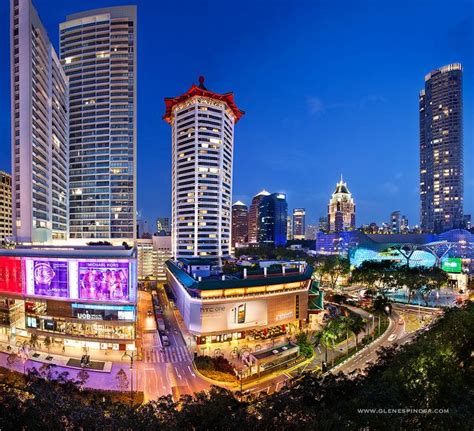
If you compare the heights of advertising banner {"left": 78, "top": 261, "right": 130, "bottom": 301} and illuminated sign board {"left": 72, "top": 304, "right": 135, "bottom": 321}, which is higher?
advertising banner {"left": 78, "top": 261, "right": 130, "bottom": 301}

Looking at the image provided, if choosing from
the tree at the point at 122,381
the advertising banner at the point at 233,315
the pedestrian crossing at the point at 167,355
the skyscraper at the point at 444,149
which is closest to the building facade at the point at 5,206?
the pedestrian crossing at the point at 167,355

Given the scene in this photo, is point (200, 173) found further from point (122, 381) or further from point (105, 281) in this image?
point (122, 381)

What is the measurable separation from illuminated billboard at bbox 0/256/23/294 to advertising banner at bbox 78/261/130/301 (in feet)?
36.0

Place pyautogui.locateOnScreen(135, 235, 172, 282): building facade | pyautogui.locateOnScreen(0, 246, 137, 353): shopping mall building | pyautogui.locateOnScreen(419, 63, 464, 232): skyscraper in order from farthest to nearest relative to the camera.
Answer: pyautogui.locateOnScreen(419, 63, 464, 232): skyscraper → pyautogui.locateOnScreen(135, 235, 172, 282): building facade → pyautogui.locateOnScreen(0, 246, 137, 353): shopping mall building

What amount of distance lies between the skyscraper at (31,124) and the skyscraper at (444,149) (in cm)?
19143

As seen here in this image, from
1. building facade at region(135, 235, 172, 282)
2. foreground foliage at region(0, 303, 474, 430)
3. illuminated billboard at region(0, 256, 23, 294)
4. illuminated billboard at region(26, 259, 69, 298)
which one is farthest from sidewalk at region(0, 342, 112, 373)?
building facade at region(135, 235, 172, 282)

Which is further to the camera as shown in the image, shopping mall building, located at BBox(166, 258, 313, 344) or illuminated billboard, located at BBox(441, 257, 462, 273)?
illuminated billboard, located at BBox(441, 257, 462, 273)

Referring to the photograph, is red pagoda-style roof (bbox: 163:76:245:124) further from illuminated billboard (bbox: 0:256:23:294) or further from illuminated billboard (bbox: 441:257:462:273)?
illuminated billboard (bbox: 441:257:462:273)

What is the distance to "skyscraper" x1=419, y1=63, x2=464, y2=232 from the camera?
171000mm

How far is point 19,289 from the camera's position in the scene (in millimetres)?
45344

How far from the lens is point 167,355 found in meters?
42.2

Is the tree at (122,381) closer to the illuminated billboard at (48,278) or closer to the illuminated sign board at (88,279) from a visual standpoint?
the illuminated sign board at (88,279)

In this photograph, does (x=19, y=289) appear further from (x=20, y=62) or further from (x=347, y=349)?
(x=20, y=62)

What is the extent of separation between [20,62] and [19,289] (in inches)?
2262
